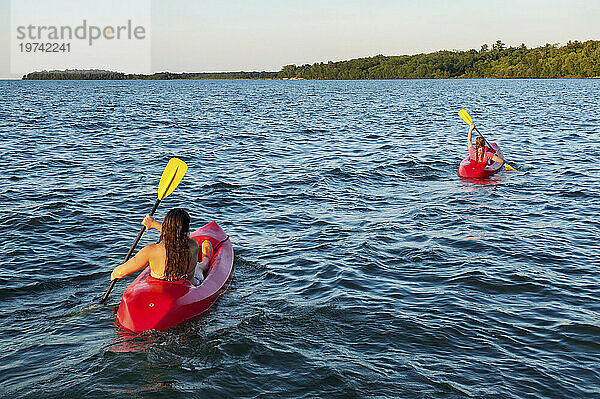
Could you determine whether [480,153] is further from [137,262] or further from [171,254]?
[137,262]

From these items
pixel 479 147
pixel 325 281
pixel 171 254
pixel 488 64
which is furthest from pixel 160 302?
pixel 488 64

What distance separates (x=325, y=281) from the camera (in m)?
7.67

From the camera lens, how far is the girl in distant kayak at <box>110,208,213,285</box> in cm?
595

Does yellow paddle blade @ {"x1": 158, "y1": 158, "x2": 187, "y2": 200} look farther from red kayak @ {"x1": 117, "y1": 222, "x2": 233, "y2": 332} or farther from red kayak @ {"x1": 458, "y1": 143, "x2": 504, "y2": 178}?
red kayak @ {"x1": 458, "y1": 143, "x2": 504, "y2": 178}

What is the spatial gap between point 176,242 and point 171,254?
0.58 feet

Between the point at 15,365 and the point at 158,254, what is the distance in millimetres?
1750

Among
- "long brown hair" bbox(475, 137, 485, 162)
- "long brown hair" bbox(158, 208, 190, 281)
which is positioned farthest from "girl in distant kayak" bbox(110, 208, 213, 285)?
"long brown hair" bbox(475, 137, 485, 162)

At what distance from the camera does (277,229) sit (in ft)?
33.7

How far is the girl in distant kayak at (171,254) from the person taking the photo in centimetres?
→ 595

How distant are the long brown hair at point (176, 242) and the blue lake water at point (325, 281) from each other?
→ 62cm

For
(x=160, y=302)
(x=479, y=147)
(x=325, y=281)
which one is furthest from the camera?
(x=479, y=147)

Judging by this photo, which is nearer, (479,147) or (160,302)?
(160,302)

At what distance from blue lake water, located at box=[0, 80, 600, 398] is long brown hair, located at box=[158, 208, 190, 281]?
62 cm

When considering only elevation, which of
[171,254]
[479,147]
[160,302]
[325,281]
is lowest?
[325,281]
